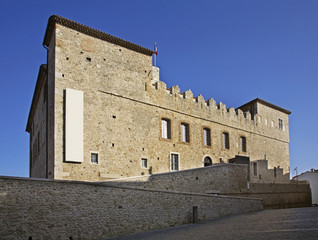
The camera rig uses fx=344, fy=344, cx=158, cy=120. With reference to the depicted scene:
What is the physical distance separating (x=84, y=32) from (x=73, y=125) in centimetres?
558

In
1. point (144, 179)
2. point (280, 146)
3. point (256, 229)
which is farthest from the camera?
point (280, 146)

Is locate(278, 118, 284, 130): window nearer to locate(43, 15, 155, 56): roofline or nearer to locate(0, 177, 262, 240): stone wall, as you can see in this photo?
locate(43, 15, 155, 56): roofline

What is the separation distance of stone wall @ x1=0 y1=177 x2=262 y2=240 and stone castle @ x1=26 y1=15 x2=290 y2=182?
18.5 ft

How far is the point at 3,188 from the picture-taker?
10352 millimetres

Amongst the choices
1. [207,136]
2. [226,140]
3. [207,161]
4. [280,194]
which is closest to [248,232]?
[280,194]

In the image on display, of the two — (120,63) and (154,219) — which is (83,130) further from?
(154,219)

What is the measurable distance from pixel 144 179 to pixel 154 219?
4842 millimetres

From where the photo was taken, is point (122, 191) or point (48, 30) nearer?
point (122, 191)

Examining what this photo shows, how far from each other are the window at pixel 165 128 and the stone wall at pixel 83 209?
8.26 meters

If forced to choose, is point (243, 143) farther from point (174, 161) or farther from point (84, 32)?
point (84, 32)

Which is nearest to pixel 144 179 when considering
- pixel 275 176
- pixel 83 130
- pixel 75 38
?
pixel 83 130

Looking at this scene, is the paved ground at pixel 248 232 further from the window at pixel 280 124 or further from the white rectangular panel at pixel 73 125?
the window at pixel 280 124

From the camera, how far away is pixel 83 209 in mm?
12008

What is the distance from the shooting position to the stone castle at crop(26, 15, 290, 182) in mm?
18562
